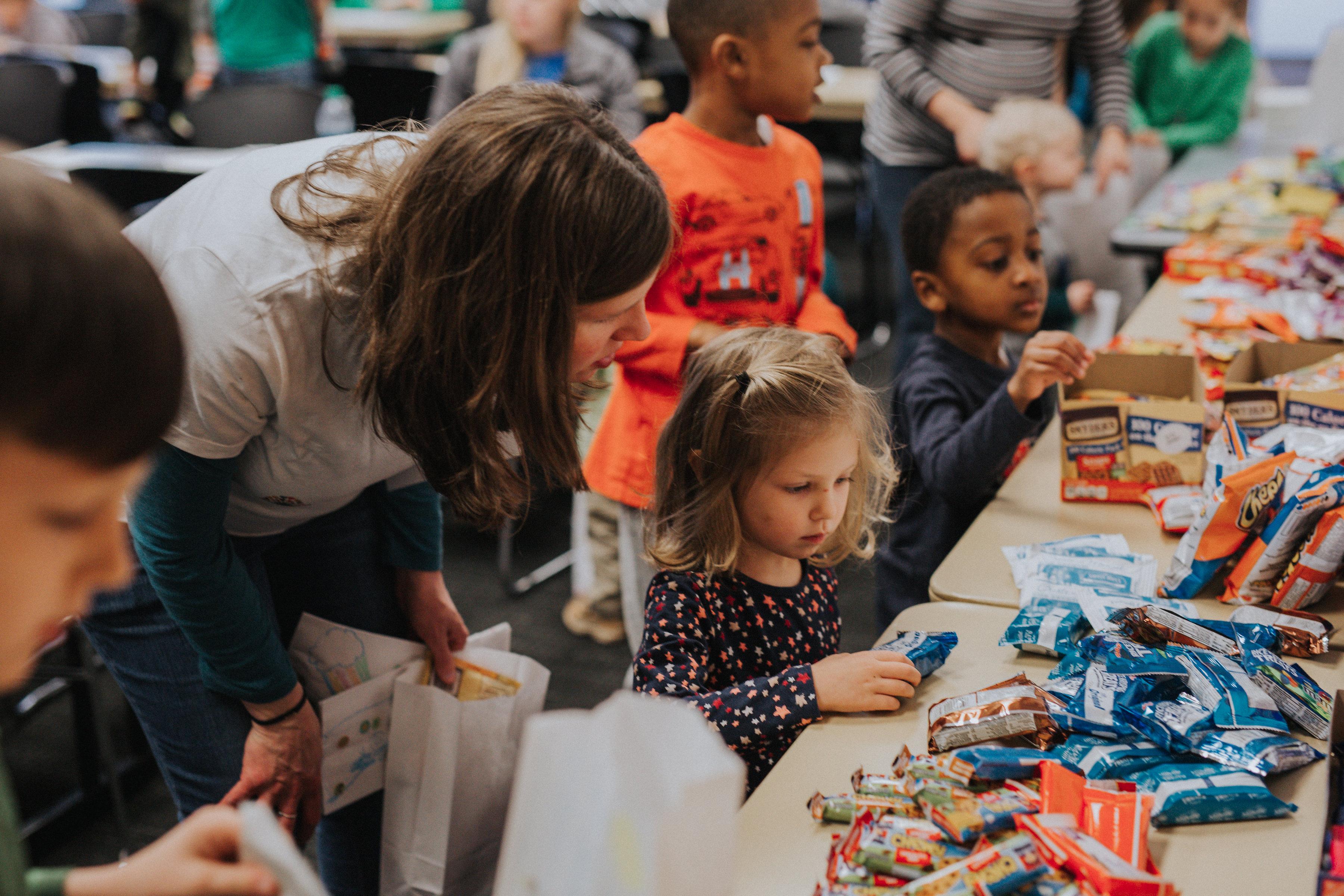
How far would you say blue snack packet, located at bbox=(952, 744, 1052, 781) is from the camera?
977 mm

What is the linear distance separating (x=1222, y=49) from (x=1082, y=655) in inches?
158

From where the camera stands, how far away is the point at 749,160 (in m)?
1.77

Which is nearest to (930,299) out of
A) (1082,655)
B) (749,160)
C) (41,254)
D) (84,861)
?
(749,160)

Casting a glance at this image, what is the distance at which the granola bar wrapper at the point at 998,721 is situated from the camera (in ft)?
3.42

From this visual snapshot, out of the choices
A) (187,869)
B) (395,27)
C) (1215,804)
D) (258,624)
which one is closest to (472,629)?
(258,624)

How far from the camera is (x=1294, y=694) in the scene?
1.07 metres

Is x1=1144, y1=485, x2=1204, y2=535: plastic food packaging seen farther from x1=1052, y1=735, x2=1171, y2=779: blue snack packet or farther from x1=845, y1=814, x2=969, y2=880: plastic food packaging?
x1=845, y1=814, x2=969, y2=880: plastic food packaging

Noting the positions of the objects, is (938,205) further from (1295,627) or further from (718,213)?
(1295,627)

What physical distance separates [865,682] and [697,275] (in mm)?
782

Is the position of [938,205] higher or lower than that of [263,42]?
higher

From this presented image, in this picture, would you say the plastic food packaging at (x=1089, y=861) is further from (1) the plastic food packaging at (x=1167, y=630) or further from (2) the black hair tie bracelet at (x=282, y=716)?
(2) the black hair tie bracelet at (x=282, y=716)

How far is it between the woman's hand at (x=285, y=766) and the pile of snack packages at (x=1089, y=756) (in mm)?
622

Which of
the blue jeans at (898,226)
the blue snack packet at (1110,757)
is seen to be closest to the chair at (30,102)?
the blue jeans at (898,226)

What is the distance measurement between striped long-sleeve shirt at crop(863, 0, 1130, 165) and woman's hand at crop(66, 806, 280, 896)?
7.99ft
